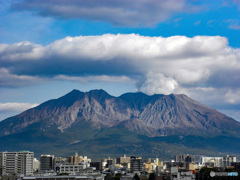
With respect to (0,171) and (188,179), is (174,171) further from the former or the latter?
(0,171)

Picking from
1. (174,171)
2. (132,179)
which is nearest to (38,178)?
(132,179)

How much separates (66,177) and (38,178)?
7960 mm

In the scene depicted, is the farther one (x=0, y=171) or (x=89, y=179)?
(x=0, y=171)

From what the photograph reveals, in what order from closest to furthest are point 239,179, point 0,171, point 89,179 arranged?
point 239,179 < point 89,179 < point 0,171

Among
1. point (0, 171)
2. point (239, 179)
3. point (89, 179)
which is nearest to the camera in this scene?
point (239, 179)

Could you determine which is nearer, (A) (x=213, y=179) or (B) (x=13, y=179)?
(A) (x=213, y=179)

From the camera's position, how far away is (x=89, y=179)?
16825cm

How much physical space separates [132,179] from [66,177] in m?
35.8

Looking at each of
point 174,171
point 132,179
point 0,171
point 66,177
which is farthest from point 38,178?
point 174,171

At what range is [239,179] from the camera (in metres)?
155

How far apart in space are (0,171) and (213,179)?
229 feet

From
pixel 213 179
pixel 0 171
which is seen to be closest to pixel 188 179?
pixel 213 179

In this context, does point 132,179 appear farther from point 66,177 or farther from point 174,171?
point 66,177

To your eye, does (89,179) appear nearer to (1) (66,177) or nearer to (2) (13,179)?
(1) (66,177)
